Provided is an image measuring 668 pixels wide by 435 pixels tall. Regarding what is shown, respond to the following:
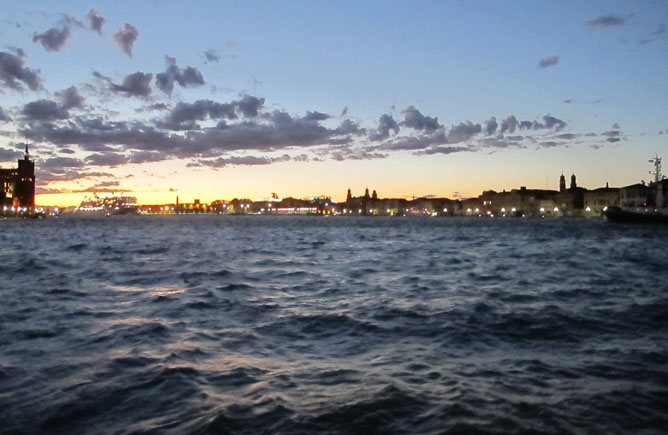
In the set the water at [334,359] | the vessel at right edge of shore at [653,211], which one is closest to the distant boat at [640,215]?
the vessel at right edge of shore at [653,211]

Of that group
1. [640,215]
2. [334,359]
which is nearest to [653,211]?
[640,215]

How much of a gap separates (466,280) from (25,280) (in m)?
20.3

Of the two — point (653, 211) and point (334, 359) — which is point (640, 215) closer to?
point (653, 211)

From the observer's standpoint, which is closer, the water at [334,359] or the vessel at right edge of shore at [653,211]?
the water at [334,359]

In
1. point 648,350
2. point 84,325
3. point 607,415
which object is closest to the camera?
point 607,415

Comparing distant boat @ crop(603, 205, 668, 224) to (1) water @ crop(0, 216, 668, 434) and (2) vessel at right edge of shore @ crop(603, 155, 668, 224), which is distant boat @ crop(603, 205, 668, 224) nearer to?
(2) vessel at right edge of shore @ crop(603, 155, 668, 224)

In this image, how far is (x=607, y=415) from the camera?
729cm

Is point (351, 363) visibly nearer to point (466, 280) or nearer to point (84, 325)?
point (84, 325)

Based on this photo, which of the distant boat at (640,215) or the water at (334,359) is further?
the distant boat at (640,215)

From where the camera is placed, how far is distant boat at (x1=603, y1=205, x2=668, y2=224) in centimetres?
12140

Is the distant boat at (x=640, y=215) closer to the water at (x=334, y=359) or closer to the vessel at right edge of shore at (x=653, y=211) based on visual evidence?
the vessel at right edge of shore at (x=653, y=211)

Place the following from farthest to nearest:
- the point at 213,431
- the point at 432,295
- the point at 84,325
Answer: the point at 432,295, the point at 84,325, the point at 213,431

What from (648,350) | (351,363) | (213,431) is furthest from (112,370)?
(648,350)

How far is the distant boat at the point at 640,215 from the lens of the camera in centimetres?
12140
